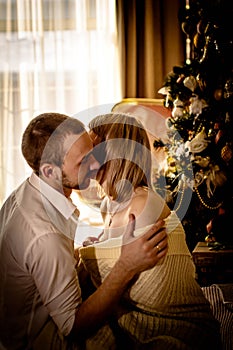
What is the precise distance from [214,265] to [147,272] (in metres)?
1.16

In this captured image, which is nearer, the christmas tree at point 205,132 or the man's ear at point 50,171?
the man's ear at point 50,171

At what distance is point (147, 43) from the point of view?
3.53 m

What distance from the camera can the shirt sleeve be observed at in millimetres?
1237

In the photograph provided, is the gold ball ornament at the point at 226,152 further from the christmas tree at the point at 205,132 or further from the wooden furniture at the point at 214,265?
the wooden furniture at the point at 214,265

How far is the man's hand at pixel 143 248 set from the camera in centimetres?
126

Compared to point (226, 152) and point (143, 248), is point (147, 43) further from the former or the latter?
point (143, 248)

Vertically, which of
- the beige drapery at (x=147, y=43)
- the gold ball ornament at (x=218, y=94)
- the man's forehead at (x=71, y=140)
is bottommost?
the man's forehead at (x=71, y=140)

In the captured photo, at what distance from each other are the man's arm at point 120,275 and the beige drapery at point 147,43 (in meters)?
2.34

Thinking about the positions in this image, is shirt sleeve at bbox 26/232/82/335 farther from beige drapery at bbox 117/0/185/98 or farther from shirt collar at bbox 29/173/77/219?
beige drapery at bbox 117/0/185/98

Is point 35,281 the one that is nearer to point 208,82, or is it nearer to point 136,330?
point 136,330

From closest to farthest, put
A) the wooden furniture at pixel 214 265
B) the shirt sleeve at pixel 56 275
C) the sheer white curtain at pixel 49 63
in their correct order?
the shirt sleeve at pixel 56 275 → the wooden furniture at pixel 214 265 → the sheer white curtain at pixel 49 63

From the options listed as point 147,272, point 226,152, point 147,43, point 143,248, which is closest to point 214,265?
point 226,152

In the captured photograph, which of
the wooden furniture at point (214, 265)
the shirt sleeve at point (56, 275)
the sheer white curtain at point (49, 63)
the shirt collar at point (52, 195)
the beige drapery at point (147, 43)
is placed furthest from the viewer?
the beige drapery at point (147, 43)

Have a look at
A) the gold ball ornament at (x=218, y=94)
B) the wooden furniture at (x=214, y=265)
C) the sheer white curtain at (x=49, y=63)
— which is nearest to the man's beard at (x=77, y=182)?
the wooden furniture at (x=214, y=265)
